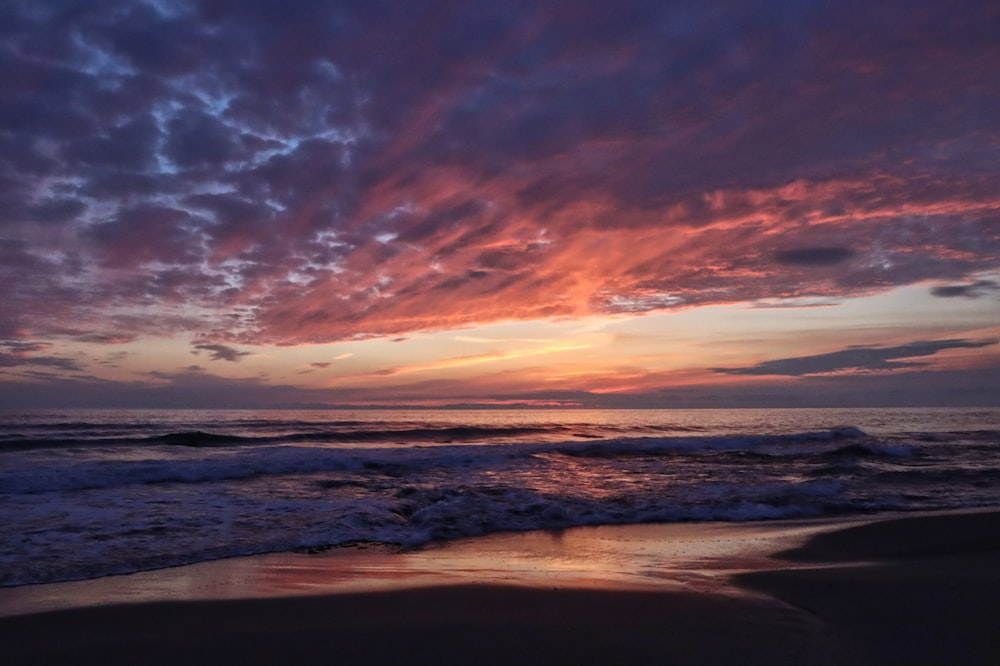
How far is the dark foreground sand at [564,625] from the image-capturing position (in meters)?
4.61

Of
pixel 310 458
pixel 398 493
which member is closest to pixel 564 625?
pixel 398 493

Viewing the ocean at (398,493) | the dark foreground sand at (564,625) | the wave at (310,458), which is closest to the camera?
the dark foreground sand at (564,625)

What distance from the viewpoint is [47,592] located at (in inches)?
251

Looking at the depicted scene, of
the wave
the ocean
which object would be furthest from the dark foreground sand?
the wave

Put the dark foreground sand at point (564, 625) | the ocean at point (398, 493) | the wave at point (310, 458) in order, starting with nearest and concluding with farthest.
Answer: the dark foreground sand at point (564, 625), the ocean at point (398, 493), the wave at point (310, 458)

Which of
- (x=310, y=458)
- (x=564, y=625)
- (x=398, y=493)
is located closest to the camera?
(x=564, y=625)

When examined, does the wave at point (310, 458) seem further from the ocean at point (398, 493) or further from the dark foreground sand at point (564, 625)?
the dark foreground sand at point (564, 625)

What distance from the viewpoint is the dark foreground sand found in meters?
4.61

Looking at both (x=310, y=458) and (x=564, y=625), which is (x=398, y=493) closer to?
(x=310, y=458)

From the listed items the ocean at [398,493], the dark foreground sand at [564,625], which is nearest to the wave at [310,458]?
the ocean at [398,493]

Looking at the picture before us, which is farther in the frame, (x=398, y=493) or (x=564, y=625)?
(x=398, y=493)

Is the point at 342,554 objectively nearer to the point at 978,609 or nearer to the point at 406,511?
the point at 406,511

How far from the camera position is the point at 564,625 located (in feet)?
17.0

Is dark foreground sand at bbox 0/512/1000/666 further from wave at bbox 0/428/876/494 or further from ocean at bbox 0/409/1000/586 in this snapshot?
wave at bbox 0/428/876/494
